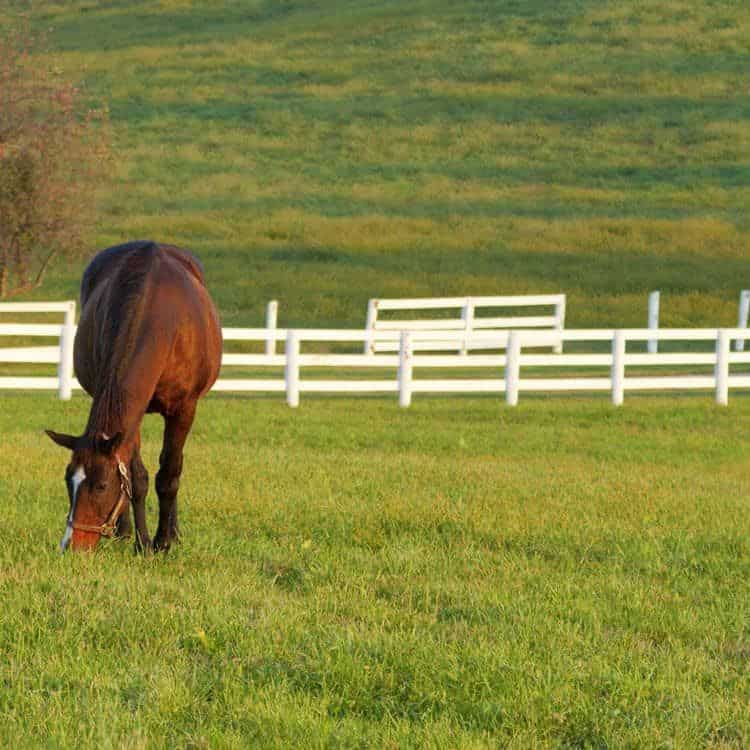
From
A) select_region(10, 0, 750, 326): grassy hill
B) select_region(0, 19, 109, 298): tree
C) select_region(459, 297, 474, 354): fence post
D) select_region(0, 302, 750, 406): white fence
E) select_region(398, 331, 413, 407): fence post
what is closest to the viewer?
select_region(0, 302, 750, 406): white fence

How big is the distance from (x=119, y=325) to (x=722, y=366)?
15269mm

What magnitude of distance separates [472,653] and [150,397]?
2973 mm

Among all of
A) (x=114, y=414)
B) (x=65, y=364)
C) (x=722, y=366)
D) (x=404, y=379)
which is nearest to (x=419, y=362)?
(x=404, y=379)

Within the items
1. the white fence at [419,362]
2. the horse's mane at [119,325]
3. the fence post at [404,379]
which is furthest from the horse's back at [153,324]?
the fence post at [404,379]

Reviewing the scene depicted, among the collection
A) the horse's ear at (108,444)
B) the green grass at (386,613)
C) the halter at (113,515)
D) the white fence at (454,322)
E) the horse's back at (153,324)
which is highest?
the horse's back at (153,324)

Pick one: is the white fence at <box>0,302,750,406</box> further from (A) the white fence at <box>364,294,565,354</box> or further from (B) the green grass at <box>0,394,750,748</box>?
(B) the green grass at <box>0,394,750,748</box>

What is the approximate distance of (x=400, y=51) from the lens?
7588cm

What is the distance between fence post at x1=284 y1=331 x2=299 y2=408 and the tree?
13.0 m

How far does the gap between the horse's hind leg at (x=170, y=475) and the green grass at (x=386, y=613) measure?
0.18m

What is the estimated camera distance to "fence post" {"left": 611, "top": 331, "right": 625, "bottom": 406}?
21.4 metres

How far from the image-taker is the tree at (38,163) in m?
31.9

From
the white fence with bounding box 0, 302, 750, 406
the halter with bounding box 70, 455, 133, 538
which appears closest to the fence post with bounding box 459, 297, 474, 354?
the white fence with bounding box 0, 302, 750, 406

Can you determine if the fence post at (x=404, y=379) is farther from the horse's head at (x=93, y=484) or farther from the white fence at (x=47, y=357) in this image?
the horse's head at (x=93, y=484)

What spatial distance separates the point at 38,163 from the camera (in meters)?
33.7
